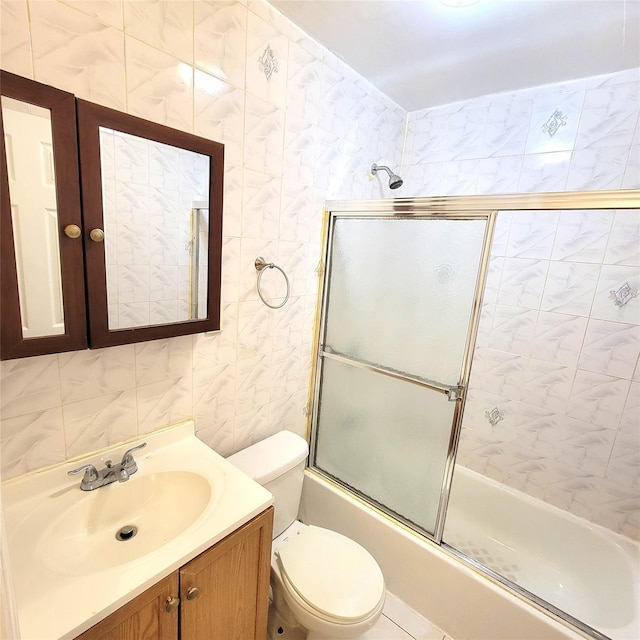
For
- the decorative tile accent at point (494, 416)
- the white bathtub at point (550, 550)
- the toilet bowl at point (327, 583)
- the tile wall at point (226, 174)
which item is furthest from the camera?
the decorative tile accent at point (494, 416)

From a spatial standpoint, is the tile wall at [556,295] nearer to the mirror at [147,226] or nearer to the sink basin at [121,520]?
the mirror at [147,226]

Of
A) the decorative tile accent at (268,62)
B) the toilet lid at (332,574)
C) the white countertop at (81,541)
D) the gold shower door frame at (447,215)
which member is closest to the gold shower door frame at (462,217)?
the gold shower door frame at (447,215)

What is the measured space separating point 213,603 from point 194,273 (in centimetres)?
97

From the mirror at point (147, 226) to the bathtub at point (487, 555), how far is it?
48.7 inches

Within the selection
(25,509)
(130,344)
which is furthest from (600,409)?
(25,509)

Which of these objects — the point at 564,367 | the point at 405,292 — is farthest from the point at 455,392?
the point at 564,367

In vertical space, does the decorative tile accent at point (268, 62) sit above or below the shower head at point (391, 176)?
above

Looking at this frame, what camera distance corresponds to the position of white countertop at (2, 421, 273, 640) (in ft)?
2.20

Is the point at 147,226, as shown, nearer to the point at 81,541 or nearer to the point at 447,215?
the point at 81,541

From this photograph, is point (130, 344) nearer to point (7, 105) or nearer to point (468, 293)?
point (7, 105)

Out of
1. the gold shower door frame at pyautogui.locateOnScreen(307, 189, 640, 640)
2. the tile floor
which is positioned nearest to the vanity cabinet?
the tile floor

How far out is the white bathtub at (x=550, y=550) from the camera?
1.47 m

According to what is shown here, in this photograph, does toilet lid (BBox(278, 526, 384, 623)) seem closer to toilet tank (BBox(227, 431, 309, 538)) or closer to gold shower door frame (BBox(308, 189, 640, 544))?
toilet tank (BBox(227, 431, 309, 538))

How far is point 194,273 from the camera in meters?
1.17
